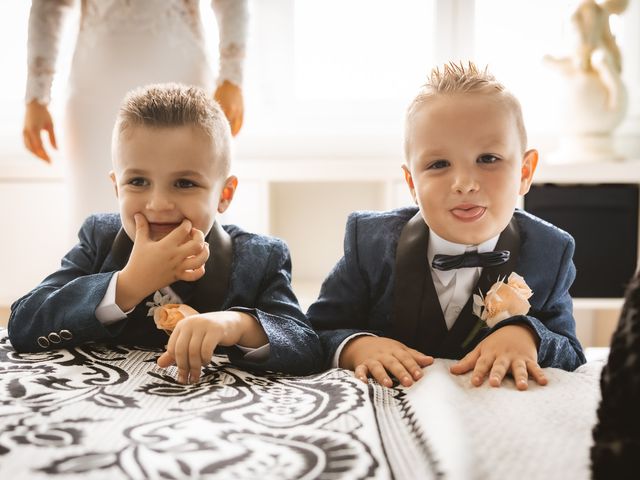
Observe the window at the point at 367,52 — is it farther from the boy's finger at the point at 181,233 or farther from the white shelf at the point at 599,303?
the boy's finger at the point at 181,233

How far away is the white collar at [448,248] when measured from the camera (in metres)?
1.00

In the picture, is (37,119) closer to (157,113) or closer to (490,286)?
→ (157,113)

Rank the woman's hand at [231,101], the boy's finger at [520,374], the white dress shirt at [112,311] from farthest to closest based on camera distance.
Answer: the woman's hand at [231,101] → the white dress shirt at [112,311] → the boy's finger at [520,374]

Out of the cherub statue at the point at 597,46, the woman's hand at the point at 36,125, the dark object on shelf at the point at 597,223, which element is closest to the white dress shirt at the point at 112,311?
the woman's hand at the point at 36,125

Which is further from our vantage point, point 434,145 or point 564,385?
point 434,145

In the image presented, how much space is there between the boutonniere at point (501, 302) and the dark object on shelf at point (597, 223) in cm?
135

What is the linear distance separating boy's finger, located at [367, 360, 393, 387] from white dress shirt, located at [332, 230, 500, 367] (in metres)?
0.20

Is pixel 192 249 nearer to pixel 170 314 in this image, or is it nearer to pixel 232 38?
pixel 170 314

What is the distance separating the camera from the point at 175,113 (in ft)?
3.21

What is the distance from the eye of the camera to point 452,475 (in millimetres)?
486

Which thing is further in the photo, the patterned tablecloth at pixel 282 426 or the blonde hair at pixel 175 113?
the blonde hair at pixel 175 113

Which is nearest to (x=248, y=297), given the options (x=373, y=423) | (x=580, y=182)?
(x=373, y=423)

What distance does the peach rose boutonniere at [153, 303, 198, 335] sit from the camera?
92 centimetres

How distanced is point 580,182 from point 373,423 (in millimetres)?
1876
